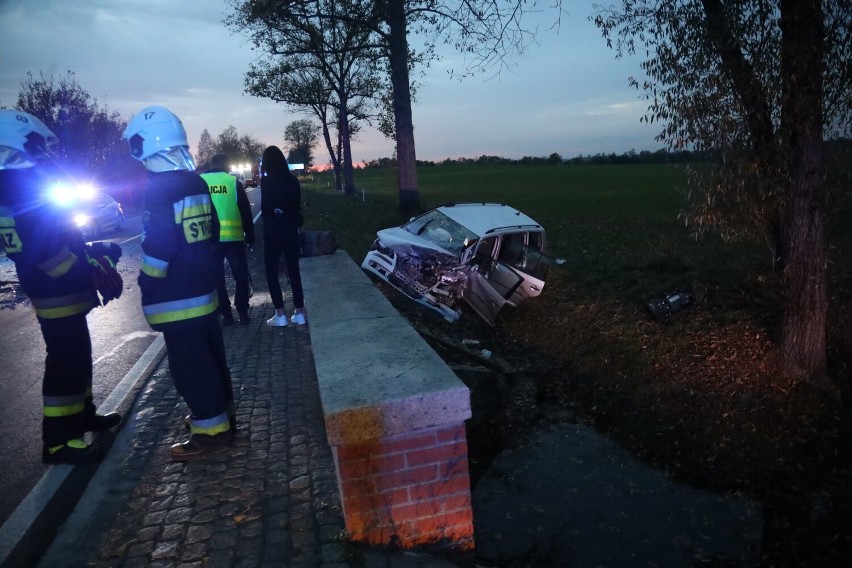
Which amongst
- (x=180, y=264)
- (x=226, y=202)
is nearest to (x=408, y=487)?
(x=180, y=264)

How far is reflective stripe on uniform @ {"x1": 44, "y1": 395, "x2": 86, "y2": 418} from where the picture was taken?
401cm

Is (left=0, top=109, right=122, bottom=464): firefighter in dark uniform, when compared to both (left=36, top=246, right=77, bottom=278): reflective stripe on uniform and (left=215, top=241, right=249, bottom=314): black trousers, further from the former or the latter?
(left=215, top=241, right=249, bottom=314): black trousers

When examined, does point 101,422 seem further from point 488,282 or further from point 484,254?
point 484,254

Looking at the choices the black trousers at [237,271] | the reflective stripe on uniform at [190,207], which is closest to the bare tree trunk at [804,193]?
the reflective stripe on uniform at [190,207]

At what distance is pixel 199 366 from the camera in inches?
151

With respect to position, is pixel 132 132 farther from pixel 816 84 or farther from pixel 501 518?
pixel 816 84

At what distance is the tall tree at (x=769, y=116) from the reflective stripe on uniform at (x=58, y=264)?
207 inches

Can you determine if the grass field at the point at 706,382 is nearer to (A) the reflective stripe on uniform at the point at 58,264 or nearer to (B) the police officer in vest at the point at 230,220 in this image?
(B) the police officer in vest at the point at 230,220

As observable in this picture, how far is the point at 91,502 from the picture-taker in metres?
3.60

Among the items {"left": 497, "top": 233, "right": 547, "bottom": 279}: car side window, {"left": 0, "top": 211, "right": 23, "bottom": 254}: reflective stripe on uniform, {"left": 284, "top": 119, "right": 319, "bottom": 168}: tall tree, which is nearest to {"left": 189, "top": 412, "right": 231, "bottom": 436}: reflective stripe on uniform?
{"left": 0, "top": 211, "right": 23, "bottom": 254}: reflective stripe on uniform

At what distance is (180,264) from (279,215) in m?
3.12

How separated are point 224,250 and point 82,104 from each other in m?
37.6

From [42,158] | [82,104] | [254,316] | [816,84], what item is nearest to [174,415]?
[42,158]

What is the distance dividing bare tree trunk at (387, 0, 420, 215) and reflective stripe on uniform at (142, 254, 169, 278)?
41.9 feet
